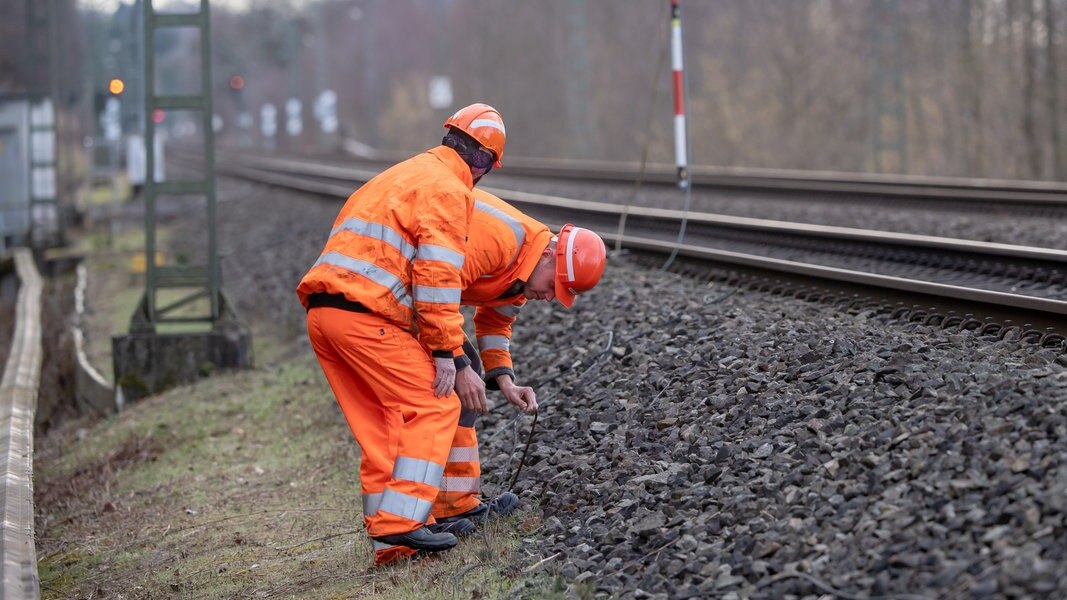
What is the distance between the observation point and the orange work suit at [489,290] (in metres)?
5.30

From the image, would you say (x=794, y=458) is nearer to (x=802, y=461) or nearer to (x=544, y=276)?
(x=802, y=461)

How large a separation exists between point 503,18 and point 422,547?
47.0 metres

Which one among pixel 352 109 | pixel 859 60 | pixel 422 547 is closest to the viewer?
pixel 422 547

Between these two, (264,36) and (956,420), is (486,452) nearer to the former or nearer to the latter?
(956,420)

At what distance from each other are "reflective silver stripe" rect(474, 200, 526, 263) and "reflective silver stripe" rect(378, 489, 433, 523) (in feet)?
3.66

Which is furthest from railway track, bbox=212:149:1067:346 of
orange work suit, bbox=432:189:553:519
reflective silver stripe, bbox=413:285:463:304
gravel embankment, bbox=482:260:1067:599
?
reflective silver stripe, bbox=413:285:463:304

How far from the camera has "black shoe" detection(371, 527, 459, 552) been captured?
5.13 m

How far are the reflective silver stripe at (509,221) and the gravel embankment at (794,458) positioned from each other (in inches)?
42.6

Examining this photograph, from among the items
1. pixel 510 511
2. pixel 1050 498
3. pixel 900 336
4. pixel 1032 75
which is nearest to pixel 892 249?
pixel 900 336

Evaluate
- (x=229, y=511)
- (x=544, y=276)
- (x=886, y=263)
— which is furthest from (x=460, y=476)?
(x=886, y=263)

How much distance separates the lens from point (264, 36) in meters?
68.8

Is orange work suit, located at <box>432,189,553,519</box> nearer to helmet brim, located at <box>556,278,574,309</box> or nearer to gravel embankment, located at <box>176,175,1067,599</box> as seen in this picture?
helmet brim, located at <box>556,278,574,309</box>

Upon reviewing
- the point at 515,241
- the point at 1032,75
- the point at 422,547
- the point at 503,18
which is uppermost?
the point at 503,18

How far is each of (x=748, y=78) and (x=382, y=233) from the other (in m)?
31.2
